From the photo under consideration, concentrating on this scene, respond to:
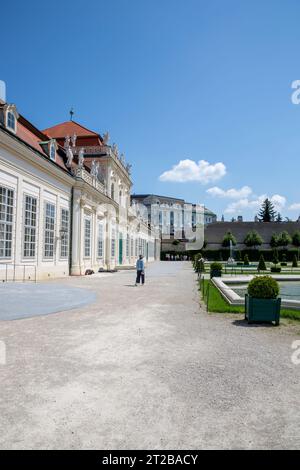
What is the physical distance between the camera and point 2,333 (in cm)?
686

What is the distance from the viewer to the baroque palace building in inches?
667

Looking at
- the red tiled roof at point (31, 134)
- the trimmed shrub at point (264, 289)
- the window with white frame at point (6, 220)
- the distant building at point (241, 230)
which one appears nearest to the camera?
the trimmed shrub at point (264, 289)

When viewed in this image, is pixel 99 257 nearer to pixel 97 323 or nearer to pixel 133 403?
pixel 97 323

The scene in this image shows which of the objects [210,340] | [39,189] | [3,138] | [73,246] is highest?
[3,138]

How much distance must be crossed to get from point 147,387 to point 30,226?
16338 millimetres

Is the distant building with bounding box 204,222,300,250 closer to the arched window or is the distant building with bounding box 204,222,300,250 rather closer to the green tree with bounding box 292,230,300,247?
the green tree with bounding box 292,230,300,247

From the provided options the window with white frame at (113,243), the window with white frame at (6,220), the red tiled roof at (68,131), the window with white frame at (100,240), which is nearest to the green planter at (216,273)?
the window with white frame at (100,240)

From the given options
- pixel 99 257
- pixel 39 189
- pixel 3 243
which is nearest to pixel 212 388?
pixel 3 243

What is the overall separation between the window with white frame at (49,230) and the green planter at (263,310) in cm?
1559

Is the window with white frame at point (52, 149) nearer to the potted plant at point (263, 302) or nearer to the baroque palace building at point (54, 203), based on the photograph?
the baroque palace building at point (54, 203)

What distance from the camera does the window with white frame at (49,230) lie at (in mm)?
21141

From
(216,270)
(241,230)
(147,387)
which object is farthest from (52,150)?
(241,230)

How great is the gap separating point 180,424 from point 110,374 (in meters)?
1.61

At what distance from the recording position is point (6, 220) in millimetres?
16641
